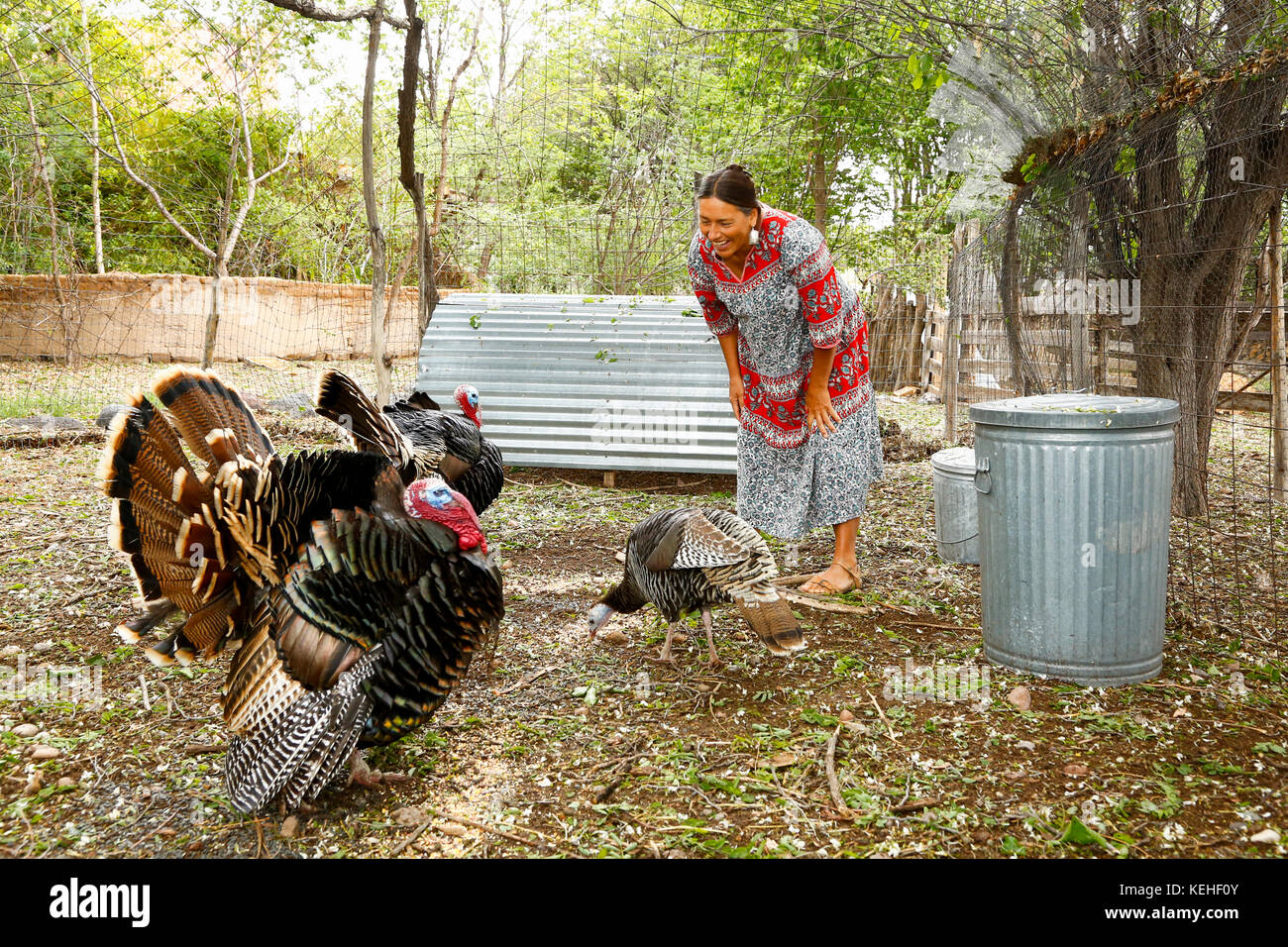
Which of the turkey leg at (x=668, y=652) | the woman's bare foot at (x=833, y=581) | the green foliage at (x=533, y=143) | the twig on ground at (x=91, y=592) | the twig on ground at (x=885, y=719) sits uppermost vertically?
the green foliage at (x=533, y=143)

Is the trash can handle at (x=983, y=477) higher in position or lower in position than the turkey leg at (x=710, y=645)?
higher

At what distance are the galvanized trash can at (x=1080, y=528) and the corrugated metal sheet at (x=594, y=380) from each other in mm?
3166

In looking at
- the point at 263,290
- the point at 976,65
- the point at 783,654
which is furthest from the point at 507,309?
the point at 263,290

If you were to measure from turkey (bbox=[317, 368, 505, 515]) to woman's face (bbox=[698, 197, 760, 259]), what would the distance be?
1648 mm

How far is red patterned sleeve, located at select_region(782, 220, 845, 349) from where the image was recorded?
366 cm

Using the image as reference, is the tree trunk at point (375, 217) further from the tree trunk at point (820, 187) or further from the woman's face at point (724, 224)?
the tree trunk at point (820, 187)

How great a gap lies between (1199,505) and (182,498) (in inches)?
Answer: 195

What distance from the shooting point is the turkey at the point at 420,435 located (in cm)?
390

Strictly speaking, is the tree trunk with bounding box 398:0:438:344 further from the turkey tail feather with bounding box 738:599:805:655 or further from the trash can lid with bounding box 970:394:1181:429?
the trash can lid with bounding box 970:394:1181:429

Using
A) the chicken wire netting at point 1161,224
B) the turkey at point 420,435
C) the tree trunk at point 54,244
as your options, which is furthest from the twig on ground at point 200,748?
the tree trunk at point 54,244

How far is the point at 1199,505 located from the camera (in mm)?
4852

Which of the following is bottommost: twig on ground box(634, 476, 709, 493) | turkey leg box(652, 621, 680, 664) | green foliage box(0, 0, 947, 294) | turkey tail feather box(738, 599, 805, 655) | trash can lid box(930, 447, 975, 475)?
turkey leg box(652, 621, 680, 664)

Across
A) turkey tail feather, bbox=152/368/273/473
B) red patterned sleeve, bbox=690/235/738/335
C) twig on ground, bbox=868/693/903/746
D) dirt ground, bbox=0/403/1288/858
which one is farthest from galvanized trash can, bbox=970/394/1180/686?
turkey tail feather, bbox=152/368/273/473

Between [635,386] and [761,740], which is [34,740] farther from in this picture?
[635,386]
